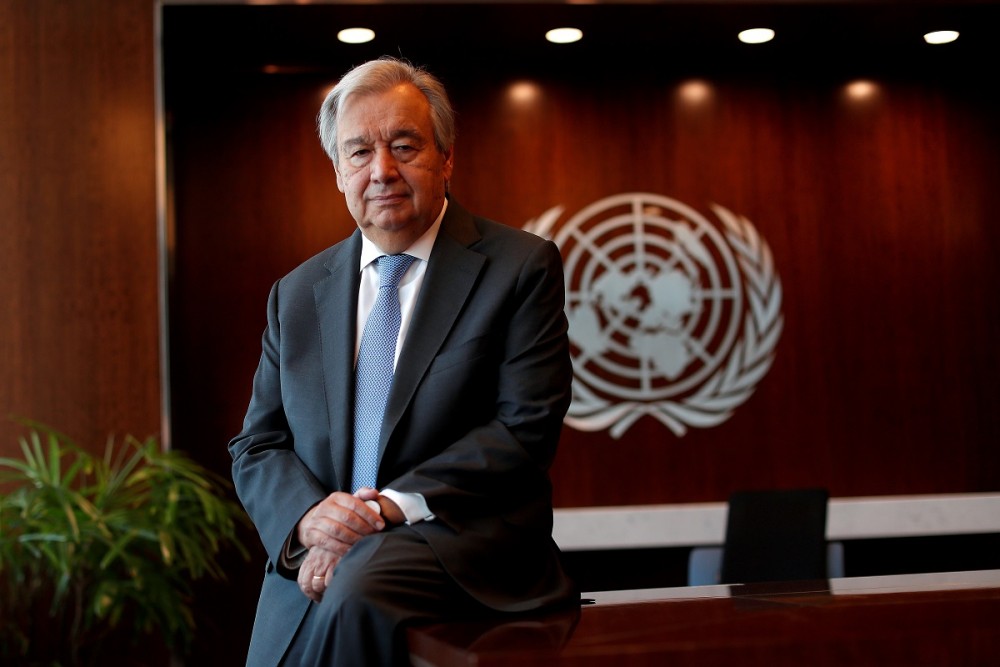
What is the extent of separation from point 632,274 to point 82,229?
100 inches

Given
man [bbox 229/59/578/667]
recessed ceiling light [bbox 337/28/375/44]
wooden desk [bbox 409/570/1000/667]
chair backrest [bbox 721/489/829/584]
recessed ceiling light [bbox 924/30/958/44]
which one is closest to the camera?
wooden desk [bbox 409/570/1000/667]

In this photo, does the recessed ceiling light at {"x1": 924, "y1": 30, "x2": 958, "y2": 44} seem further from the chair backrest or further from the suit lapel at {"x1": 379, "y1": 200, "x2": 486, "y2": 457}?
the suit lapel at {"x1": 379, "y1": 200, "x2": 486, "y2": 457}

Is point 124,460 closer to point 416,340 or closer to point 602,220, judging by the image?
point 602,220

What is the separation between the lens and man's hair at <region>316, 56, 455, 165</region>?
2.14 meters

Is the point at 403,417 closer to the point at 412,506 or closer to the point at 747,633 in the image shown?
the point at 412,506

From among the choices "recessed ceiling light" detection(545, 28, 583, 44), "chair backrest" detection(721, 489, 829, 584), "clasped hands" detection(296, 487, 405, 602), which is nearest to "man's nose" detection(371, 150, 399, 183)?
"clasped hands" detection(296, 487, 405, 602)

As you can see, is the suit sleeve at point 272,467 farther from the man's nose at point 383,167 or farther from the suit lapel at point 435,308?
the man's nose at point 383,167

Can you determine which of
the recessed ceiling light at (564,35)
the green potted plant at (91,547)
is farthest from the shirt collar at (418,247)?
the recessed ceiling light at (564,35)

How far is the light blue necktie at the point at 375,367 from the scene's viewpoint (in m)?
2.06

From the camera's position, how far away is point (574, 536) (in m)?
5.49

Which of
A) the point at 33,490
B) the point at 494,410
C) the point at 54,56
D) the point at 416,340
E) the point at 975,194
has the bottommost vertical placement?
the point at 33,490

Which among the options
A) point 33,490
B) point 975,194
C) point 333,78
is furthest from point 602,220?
point 33,490

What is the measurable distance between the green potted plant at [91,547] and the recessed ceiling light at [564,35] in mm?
2549

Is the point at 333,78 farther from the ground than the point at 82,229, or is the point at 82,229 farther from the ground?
the point at 333,78
